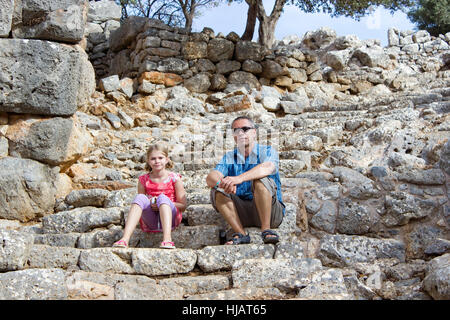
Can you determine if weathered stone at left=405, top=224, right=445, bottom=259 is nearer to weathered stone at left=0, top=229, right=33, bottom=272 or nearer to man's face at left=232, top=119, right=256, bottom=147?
man's face at left=232, top=119, right=256, bottom=147

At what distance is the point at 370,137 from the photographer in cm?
537

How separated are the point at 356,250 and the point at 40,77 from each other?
3.50 m

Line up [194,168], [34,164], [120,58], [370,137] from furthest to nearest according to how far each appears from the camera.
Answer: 1. [120,58]
2. [194,168]
3. [370,137]
4. [34,164]

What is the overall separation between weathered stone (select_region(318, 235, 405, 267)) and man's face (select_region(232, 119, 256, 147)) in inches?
41.9

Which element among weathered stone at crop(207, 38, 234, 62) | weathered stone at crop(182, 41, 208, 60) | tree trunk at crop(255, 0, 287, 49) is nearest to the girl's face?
weathered stone at crop(182, 41, 208, 60)

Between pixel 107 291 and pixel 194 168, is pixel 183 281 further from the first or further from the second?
pixel 194 168

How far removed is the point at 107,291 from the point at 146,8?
14.9 m

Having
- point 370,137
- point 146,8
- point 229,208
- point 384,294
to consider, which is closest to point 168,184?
point 229,208

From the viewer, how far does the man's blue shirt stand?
3619 millimetres

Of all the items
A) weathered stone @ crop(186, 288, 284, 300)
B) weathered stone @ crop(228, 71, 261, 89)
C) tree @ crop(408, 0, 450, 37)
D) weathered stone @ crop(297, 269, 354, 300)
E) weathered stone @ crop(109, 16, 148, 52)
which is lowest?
weathered stone @ crop(186, 288, 284, 300)

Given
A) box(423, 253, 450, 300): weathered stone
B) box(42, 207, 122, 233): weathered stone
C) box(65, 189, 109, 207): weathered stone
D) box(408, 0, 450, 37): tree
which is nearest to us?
box(423, 253, 450, 300): weathered stone

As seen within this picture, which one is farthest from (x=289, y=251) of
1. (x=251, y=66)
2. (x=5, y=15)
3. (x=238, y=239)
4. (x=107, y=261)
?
(x=251, y=66)

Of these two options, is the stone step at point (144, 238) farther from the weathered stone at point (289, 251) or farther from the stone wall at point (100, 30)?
the stone wall at point (100, 30)

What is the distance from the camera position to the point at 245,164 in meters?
3.68
